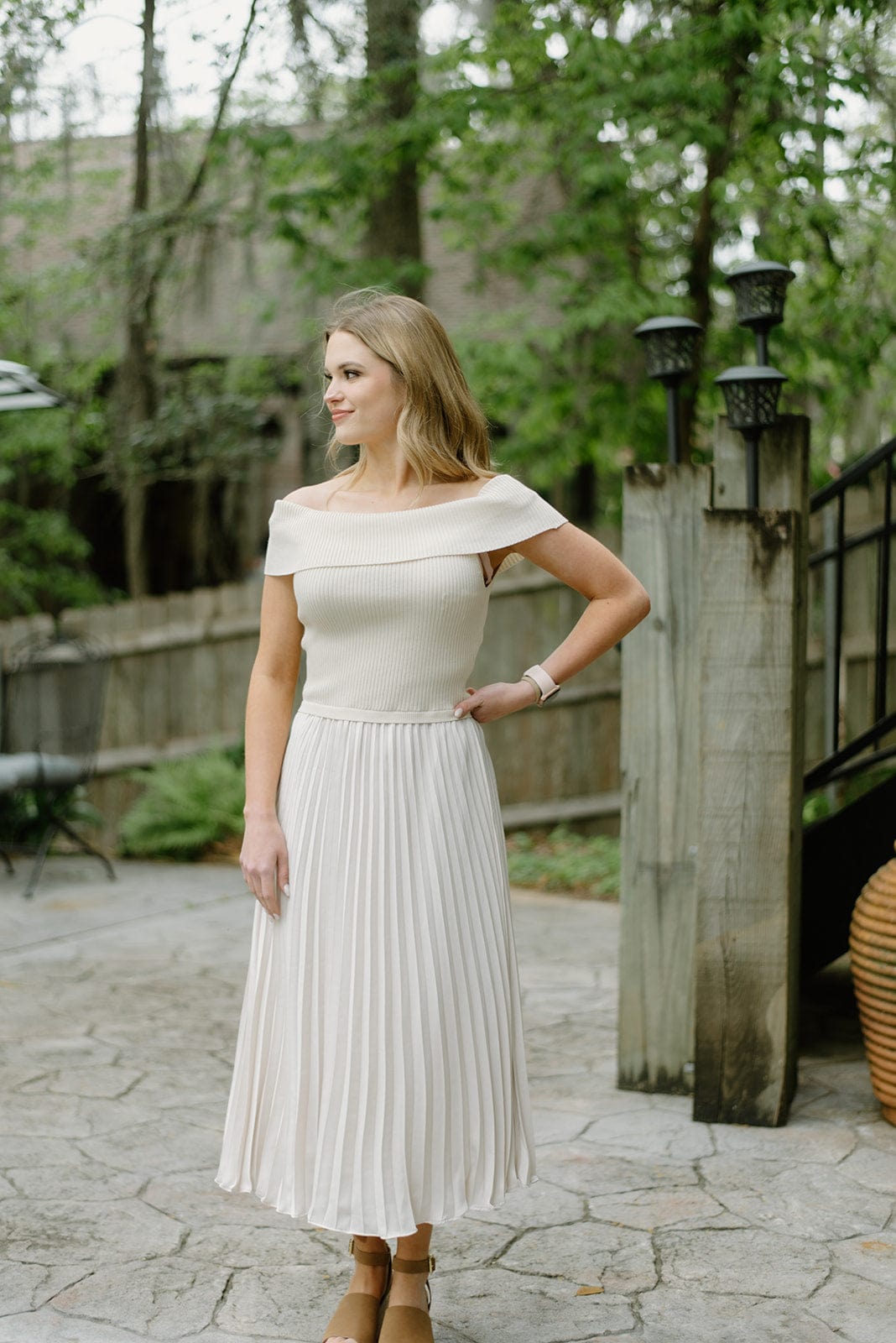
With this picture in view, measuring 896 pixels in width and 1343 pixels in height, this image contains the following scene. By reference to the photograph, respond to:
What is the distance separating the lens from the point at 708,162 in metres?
6.89

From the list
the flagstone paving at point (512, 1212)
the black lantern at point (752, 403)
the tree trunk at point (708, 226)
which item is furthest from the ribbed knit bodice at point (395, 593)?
the tree trunk at point (708, 226)

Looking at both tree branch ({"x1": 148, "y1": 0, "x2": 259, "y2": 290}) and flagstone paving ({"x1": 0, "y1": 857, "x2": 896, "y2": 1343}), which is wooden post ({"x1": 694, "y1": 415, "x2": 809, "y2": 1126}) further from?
tree branch ({"x1": 148, "y1": 0, "x2": 259, "y2": 290})

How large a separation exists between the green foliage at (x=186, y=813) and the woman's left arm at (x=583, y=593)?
530 cm

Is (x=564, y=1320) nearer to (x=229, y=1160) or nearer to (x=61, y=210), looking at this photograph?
(x=229, y=1160)

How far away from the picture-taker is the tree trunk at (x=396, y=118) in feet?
22.8

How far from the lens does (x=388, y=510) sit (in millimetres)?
2273

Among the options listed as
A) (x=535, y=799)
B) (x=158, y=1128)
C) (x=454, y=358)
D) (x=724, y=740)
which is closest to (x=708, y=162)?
(x=535, y=799)

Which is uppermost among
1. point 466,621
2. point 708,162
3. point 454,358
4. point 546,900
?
point 708,162

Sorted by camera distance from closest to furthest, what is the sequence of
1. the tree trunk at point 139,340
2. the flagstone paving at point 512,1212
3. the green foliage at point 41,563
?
the flagstone paving at point 512,1212 < the tree trunk at point 139,340 < the green foliage at point 41,563

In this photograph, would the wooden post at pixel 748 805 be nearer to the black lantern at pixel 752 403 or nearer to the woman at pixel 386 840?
the black lantern at pixel 752 403

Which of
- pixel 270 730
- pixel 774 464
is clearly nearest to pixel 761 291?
pixel 774 464

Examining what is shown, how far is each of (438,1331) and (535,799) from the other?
544 cm

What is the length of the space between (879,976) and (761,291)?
6.25 feet

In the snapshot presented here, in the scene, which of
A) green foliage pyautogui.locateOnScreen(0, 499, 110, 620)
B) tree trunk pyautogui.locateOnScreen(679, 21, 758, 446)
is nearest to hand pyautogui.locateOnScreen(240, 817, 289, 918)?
tree trunk pyautogui.locateOnScreen(679, 21, 758, 446)
